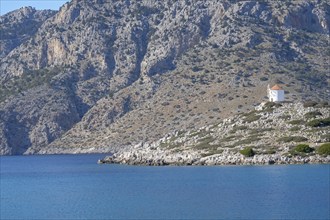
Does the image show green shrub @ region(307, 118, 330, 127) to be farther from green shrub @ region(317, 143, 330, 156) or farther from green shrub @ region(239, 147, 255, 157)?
green shrub @ region(239, 147, 255, 157)

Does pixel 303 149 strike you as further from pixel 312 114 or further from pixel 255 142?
pixel 312 114

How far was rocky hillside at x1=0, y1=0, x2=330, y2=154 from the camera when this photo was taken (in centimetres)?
15350

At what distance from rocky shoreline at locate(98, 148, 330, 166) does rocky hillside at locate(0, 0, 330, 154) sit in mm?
37195

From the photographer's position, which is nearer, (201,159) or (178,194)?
(178,194)

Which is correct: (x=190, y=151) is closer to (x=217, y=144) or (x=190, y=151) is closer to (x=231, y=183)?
(x=217, y=144)

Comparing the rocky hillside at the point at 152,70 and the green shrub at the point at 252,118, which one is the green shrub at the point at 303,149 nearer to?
the green shrub at the point at 252,118

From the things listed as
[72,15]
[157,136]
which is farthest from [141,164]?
[72,15]

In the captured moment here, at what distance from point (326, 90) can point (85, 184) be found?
78.3 meters

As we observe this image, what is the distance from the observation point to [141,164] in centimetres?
10556

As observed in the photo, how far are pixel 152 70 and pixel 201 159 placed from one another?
72655 mm

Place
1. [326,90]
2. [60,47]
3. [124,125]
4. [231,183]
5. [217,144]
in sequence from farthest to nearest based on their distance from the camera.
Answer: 1. [60,47]
2. [124,125]
3. [326,90]
4. [217,144]
5. [231,183]

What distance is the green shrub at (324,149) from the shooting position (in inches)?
3477

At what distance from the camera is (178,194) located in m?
64.6

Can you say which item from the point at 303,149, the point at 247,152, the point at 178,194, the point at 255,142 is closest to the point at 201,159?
the point at 247,152
